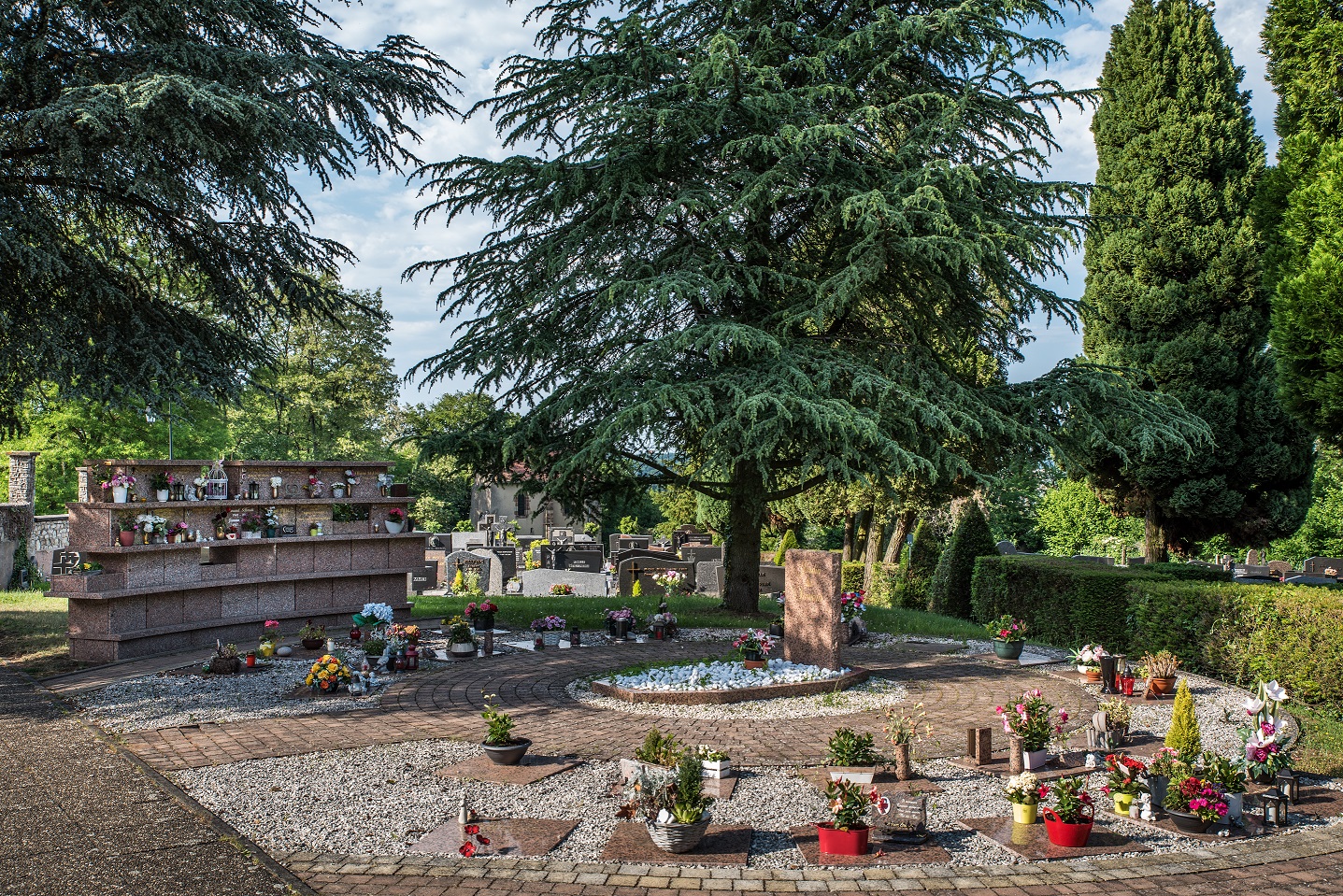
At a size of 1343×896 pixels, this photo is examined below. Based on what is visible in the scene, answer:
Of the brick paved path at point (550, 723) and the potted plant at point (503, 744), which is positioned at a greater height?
the potted plant at point (503, 744)

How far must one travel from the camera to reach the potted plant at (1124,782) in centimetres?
Answer: 612

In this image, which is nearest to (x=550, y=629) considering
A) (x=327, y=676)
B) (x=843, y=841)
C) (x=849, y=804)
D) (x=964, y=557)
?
(x=327, y=676)

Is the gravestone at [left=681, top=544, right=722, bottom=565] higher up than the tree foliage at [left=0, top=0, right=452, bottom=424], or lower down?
lower down

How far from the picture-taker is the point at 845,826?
545 cm

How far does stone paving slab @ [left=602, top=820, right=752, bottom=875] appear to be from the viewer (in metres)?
5.33

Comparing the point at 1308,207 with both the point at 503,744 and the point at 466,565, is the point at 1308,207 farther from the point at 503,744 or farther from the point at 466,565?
the point at 466,565

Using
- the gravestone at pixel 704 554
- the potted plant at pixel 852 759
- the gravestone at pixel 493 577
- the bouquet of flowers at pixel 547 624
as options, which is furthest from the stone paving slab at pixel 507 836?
the gravestone at pixel 704 554

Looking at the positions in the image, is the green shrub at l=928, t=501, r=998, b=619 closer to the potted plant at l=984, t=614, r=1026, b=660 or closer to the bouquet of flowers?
the potted plant at l=984, t=614, r=1026, b=660

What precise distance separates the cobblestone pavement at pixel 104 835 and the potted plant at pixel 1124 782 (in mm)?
5326

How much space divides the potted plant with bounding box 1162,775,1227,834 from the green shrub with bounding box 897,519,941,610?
16238mm

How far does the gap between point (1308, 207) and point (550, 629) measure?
1161 cm

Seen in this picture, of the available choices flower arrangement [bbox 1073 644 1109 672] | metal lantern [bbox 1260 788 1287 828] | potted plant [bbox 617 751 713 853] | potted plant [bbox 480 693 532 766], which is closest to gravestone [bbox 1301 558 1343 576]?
flower arrangement [bbox 1073 644 1109 672]

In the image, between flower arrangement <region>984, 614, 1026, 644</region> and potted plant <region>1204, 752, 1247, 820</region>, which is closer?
potted plant <region>1204, 752, 1247, 820</region>

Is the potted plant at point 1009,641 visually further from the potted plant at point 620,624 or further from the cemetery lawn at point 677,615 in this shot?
the potted plant at point 620,624
